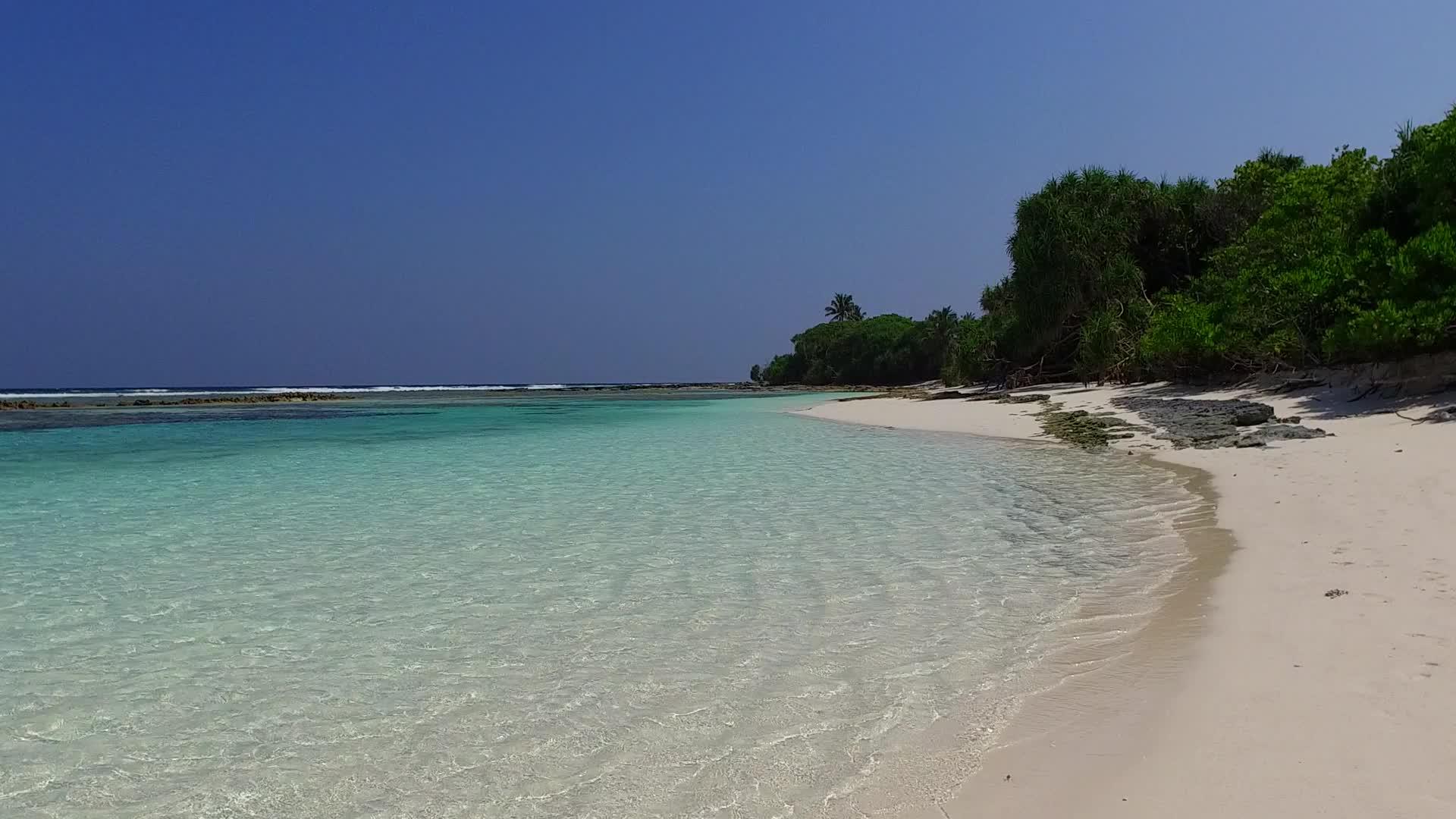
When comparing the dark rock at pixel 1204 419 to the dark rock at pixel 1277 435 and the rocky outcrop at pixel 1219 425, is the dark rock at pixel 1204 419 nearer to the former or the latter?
the rocky outcrop at pixel 1219 425

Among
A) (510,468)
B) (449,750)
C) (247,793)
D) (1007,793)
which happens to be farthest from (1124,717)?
(510,468)

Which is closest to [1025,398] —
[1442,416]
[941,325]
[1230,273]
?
[1230,273]

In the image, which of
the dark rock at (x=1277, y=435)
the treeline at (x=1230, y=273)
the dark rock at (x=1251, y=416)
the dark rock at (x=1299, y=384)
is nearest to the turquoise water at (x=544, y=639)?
the dark rock at (x=1277, y=435)

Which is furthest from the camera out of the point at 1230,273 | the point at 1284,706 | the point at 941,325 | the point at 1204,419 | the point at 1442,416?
the point at 941,325

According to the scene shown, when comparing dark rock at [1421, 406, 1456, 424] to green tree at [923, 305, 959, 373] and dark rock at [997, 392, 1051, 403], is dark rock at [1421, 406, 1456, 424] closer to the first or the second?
dark rock at [997, 392, 1051, 403]

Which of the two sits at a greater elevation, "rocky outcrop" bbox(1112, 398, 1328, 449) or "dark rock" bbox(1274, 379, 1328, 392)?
"dark rock" bbox(1274, 379, 1328, 392)

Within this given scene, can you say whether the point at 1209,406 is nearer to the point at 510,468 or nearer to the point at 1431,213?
the point at 1431,213

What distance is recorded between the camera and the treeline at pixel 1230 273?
13.2m

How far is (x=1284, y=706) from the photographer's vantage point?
9.55 ft

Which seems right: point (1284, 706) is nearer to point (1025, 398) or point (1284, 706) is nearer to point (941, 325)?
point (1025, 398)

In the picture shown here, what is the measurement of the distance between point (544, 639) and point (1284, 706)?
3218 millimetres

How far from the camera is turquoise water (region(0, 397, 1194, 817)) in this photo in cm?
269

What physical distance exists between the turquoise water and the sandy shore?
318 millimetres

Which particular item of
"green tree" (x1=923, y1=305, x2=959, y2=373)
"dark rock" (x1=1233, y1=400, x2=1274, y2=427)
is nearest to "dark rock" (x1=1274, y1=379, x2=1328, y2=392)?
"dark rock" (x1=1233, y1=400, x2=1274, y2=427)
